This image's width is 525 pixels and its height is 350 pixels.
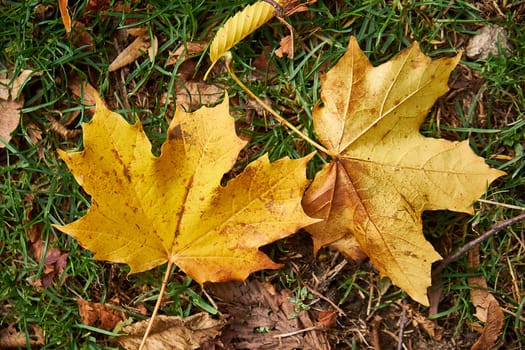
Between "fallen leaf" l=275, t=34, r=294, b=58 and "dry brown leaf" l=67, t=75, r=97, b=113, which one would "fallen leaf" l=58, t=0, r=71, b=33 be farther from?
"fallen leaf" l=275, t=34, r=294, b=58

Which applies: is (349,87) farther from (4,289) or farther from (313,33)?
(4,289)

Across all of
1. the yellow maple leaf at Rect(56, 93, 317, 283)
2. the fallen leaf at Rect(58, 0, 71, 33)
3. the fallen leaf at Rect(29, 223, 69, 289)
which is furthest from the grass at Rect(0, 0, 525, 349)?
the yellow maple leaf at Rect(56, 93, 317, 283)

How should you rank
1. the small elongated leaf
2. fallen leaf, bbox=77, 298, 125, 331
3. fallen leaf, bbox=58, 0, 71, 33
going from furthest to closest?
fallen leaf, bbox=77, 298, 125, 331 → fallen leaf, bbox=58, 0, 71, 33 → the small elongated leaf

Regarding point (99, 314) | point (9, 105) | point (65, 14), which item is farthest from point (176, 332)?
point (65, 14)

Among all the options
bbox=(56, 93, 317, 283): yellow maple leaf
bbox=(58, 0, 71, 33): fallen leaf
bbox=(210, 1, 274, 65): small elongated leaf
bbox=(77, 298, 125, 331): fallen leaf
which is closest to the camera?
bbox=(56, 93, 317, 283): yellow maple leaf

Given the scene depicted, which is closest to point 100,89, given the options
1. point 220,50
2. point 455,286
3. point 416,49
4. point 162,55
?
point 162,55

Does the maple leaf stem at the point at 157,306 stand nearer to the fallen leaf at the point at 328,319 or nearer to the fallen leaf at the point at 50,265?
the fallen leaf at the point at 50,265

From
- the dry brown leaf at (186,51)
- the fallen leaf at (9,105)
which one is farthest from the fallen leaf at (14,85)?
the dry brown leaf at (186,51)
